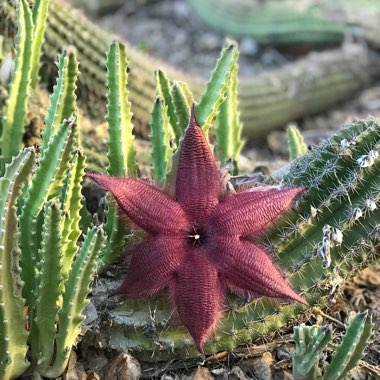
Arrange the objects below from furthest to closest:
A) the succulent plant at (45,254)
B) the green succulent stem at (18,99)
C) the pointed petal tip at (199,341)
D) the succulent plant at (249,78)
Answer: the succulent plant at (249,78) → the green succulent stem at (18,99) → the pointed petal tip at (199,341) → the succulent plant at (45,254)

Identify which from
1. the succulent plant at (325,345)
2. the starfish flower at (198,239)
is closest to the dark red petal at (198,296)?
the starfish flower at (198,239)

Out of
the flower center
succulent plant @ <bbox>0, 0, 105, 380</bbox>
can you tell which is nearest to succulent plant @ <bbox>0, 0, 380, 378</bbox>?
succulent plant @ <bbox>0, 0, 105, 380</bbox>

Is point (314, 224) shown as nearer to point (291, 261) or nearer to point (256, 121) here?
point (291, 261)

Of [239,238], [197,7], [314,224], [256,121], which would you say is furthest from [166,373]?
[197,7]

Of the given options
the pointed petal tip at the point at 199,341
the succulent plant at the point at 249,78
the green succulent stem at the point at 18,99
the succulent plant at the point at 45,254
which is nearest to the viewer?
the succulent plant at the point at 45,254

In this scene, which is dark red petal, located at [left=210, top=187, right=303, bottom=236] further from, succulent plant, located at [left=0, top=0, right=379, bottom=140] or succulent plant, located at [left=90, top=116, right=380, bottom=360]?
succulent plant, located at [left=0, top=0, right=379, bottom=140]

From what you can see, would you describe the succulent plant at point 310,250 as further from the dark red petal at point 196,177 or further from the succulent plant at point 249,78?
the succulent plant at point 249,78

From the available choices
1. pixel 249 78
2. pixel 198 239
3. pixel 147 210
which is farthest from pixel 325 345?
pixel 249 78

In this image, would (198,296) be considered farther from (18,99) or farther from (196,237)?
(18,99)
